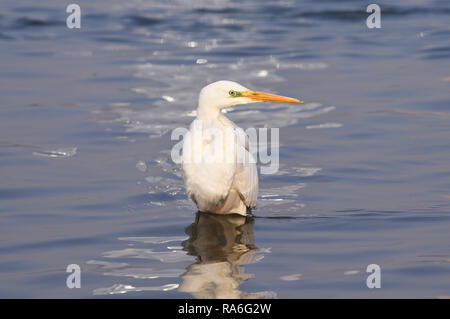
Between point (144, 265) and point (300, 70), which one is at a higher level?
point (300, 70)

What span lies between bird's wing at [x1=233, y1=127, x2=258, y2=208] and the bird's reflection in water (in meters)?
0.32

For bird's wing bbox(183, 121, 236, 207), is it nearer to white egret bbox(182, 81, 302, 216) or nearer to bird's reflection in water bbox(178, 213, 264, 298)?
white egret bbox(182, 81, 302, 216)

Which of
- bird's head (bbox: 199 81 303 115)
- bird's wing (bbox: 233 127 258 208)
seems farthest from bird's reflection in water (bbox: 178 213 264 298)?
bird's head (bbox: 199 81 303 115)

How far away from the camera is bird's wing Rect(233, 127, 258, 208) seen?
10.2 m

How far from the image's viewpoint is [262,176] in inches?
481

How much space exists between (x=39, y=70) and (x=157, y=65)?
7.57ft

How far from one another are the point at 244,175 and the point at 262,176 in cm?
196

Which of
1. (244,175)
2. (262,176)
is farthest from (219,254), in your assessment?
(262,176)

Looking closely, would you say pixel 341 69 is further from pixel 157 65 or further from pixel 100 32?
pixel 100 32

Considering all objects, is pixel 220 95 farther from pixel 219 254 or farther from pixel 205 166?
pixel 219 254

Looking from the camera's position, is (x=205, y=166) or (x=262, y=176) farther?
(x=262, y=176)

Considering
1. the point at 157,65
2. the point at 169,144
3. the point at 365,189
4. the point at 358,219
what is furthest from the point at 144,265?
the point at 157,65

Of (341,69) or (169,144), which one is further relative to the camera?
(341,69)

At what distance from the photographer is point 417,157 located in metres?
12.6
